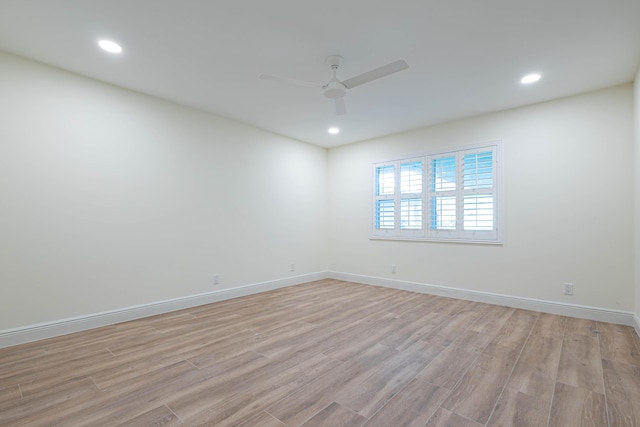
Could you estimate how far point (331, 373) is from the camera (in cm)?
213

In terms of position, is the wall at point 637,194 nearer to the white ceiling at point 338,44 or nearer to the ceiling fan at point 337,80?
the white ceiling at point 338,44

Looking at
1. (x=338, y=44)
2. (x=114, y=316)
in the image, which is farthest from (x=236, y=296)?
(x=338, y=44)

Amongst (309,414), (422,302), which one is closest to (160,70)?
(309,414)

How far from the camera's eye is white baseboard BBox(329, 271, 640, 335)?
10.5 ft

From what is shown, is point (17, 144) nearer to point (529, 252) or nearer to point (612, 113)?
point (529, 252)

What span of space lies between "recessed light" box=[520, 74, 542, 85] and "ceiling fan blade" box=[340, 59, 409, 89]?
1.53 metres

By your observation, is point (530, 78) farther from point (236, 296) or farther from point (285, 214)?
point (236, 296)

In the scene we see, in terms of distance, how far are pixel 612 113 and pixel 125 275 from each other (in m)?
5.72

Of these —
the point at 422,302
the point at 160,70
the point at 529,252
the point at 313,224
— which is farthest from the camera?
the point at 313,224

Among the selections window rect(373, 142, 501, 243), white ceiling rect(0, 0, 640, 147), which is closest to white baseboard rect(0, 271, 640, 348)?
window rect(373, 142, 501, 243)

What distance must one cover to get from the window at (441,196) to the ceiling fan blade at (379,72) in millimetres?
2321

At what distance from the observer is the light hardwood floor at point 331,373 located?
1.68 m

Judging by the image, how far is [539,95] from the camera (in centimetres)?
347

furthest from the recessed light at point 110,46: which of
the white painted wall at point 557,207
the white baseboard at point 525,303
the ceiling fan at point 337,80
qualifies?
the white baseboard at point 525,303
